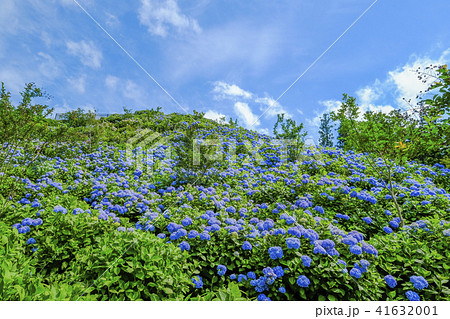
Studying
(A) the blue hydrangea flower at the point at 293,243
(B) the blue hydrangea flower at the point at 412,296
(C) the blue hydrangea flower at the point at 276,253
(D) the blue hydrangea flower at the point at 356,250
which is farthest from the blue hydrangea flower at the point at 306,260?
(B) the blue hydrangea flower at the point at 412,296

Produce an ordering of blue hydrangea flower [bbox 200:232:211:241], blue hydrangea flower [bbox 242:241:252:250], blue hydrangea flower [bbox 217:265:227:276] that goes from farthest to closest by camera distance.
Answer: blue hydrangea flower [bbox 200:232:211:241], blue hydrangea flower [bbox 242:241:252:250], blue hydrangea flower [bbox 217:265:227:276]

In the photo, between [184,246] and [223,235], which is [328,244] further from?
[184,246]

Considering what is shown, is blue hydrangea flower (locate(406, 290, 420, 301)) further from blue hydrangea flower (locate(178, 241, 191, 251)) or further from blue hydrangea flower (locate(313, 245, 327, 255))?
blue hydrangea flower (locate(178, 241, 191, 251))

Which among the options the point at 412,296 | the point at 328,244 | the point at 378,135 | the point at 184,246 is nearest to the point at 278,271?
the point at 328,244

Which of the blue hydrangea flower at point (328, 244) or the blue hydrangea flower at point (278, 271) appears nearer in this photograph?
the blue hydrangea flower at point (278, 271)

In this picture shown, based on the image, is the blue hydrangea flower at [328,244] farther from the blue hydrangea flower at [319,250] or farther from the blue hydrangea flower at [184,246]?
the blue hydrangea flower at [184,246]

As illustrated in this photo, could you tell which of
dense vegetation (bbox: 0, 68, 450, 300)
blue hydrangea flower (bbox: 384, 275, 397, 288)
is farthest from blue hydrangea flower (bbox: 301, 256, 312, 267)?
blue hydrangea flower (bbox: 384, 275, 397, 288)

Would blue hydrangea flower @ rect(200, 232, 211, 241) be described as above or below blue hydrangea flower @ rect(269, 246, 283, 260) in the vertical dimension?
above

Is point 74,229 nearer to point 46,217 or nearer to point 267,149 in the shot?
point 46,217

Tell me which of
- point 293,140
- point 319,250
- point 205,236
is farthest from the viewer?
point 293,140

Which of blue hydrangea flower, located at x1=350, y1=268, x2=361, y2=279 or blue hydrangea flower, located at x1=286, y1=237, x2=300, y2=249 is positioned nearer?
blue hydrangea flower, located at x1=350, y1=268, x2=361, y2=279

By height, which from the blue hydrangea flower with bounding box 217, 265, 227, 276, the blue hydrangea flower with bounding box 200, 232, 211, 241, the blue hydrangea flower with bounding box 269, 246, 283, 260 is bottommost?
the blue hydrangea flower with bounding box 217, 265, 227, 276

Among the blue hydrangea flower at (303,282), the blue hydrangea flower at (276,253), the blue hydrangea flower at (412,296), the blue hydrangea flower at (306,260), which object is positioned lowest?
the blue hydrangea flower at (412,296)
